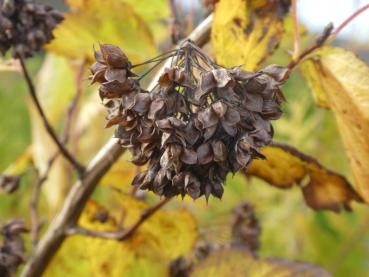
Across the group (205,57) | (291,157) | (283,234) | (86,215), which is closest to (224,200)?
(283,234)

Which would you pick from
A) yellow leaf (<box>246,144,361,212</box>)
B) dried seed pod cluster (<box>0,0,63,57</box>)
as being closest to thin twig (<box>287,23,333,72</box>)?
yellow leaf (<box>246,144,361,212</box>)

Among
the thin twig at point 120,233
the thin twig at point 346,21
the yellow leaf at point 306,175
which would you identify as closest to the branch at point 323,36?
the thin twig at point 346,21

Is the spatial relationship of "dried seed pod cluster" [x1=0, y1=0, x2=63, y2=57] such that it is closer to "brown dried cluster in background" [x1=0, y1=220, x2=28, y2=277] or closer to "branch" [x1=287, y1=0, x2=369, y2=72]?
"brown dried cluster in background" [x1=0, y1=220, x2=28, y2=277]

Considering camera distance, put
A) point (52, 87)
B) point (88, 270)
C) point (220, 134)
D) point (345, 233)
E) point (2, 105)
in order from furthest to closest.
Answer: point (2, 105) < point (345, 233) < point (52, 87) < point (88, 270) < point (220, 134)

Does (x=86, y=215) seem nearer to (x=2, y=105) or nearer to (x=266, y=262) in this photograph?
(x=266, y=262)

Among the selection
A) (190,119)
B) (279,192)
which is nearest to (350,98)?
(190,119)
